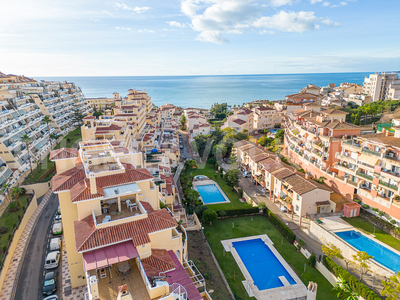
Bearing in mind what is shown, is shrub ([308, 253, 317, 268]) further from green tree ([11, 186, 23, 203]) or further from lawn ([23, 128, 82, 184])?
lawn ([23, 128, 82, 184])

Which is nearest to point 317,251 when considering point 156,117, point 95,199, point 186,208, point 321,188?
point 321,188

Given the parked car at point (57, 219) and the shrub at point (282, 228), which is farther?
the parked car at point (57, 219)

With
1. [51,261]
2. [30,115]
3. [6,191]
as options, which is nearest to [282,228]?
[51,261]

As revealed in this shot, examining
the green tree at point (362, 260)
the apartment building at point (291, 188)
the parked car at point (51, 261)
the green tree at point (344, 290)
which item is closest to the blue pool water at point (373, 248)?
the green tree at point (362, 260)

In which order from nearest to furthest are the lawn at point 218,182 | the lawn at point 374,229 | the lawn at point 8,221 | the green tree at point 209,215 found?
1. the lawn at point 8,221
2. the lawn at point 374,229
3. the green tree at point 209,215
4. the lawn at point 218,182

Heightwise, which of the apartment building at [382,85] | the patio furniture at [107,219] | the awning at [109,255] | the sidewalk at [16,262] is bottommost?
the sidewalk at [16,262]

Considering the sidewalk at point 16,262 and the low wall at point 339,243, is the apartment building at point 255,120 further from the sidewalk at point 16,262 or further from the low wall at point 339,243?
the sidewalk at point 16,262

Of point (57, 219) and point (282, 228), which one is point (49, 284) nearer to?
point (57, 219)
